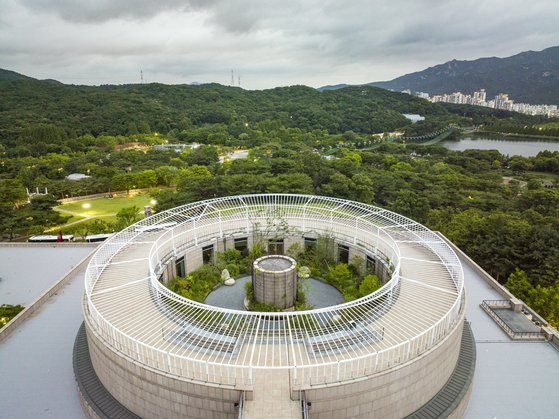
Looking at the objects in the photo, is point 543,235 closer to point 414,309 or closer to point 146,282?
point 414,309

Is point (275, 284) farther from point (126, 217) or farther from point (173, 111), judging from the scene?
point (173, 111)

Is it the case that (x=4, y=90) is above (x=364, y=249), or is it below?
above

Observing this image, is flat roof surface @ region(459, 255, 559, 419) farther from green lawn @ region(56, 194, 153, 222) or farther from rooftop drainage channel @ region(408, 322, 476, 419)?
green lawn @ region(56, 194, 153, 222)

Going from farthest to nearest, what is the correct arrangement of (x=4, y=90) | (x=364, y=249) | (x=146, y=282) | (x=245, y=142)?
(x=4, y=90), (x=245, y=142), (x=364, y=249), (x=146, y=282)

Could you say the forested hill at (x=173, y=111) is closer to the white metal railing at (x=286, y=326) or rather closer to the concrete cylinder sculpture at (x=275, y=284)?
the white metal railing at (x=286, y=326)

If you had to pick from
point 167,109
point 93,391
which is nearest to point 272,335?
point 93,391

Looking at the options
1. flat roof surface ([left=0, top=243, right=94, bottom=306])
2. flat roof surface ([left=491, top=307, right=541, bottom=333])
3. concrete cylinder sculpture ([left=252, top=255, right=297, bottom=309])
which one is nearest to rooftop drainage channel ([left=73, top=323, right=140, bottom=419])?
concrete cylinder sculpture ([left=252, top=255, right=297, bottom=309])

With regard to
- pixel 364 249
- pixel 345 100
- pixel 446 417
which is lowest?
pixel 446 417

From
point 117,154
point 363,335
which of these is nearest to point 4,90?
point 117,154
